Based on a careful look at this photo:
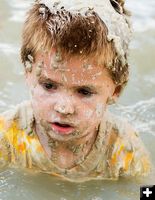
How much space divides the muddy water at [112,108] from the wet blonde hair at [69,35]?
2.32 ft

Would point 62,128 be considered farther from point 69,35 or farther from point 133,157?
point 133,157

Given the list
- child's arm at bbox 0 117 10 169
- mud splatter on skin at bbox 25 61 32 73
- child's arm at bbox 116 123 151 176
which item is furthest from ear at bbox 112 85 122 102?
child's arm at bbox 0 117 10 169

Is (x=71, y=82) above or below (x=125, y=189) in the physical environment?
above

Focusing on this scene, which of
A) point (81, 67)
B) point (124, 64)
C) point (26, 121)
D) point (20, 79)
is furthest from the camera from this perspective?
point (20, 79)

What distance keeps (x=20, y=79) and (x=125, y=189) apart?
1.47 m

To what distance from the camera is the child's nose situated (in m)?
2.79

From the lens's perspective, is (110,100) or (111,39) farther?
(110,100)

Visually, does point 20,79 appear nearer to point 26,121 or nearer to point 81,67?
point 26,121

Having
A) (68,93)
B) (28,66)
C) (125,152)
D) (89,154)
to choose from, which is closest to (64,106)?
(68,93)

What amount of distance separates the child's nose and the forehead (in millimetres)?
82

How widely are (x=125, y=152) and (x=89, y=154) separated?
0.20m

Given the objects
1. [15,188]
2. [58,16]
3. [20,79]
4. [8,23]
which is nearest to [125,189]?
[15,188]

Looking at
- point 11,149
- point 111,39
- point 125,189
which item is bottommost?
point 125,189

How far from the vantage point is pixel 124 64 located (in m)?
2.99
